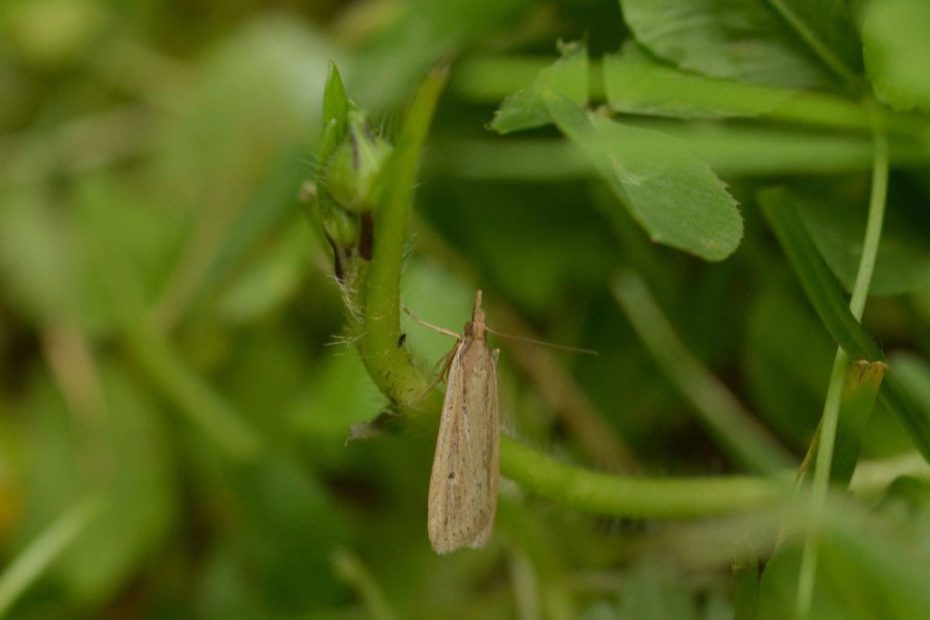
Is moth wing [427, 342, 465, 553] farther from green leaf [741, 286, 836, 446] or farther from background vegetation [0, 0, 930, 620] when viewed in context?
green leaf [741, 286, 836, 446]

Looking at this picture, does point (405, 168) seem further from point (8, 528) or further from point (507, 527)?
point (8, 528)

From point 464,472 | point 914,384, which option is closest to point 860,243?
point 914,384

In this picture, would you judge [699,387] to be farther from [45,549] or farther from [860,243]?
[45,549]

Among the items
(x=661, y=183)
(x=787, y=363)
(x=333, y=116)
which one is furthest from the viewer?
(x=787, y=363)

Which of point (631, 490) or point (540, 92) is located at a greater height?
point (540, 92)

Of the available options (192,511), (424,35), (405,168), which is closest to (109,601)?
(192,511)
